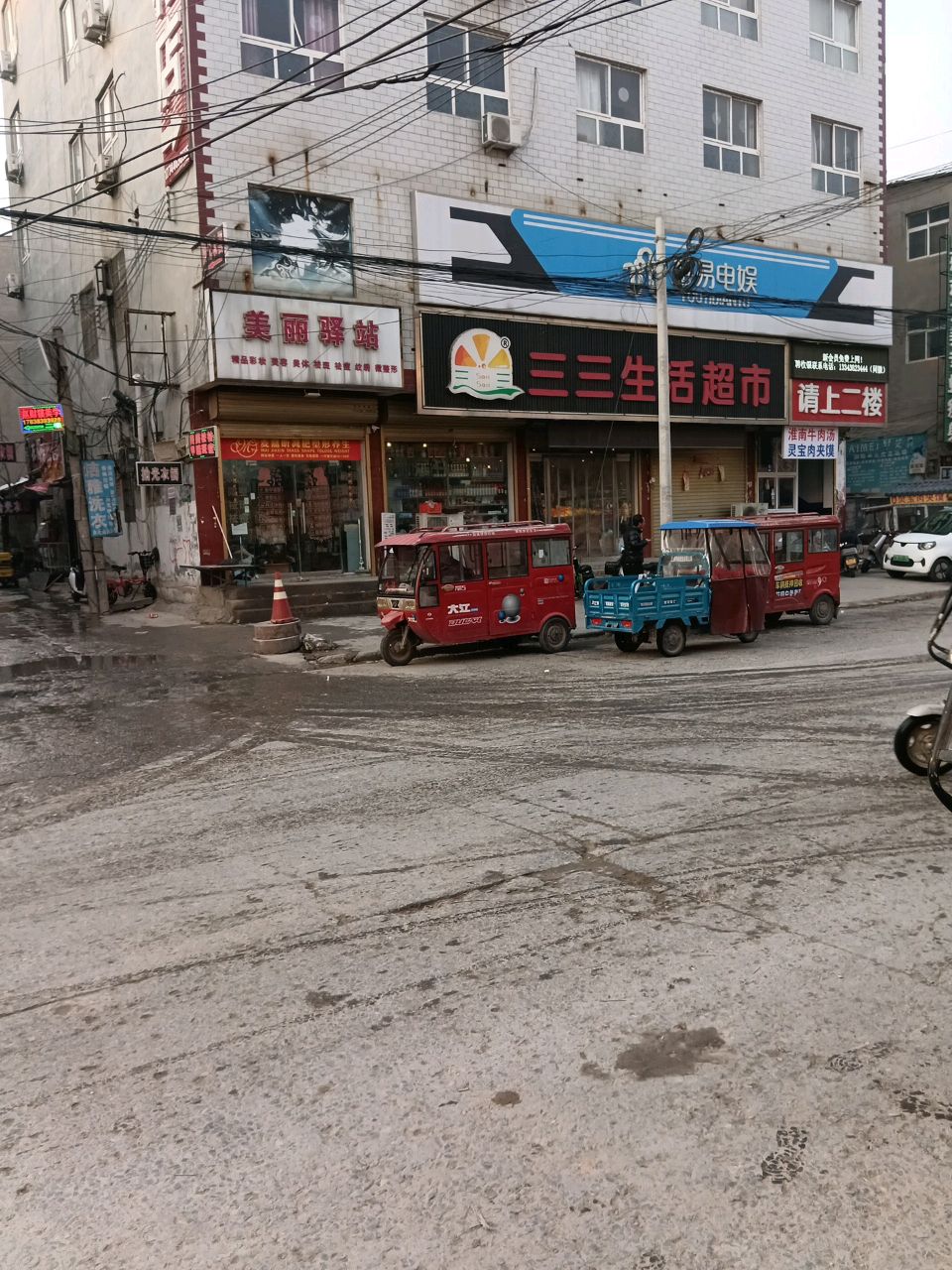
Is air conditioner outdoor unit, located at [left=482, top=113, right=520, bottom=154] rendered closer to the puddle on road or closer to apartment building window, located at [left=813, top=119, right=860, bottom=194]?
apartment building window, located at [left=813, top=119, right=860, bottom=194]

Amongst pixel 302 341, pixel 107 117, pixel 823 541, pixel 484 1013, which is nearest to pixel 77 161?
pixel 107 117

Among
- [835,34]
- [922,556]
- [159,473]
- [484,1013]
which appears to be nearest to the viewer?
[484,1013]

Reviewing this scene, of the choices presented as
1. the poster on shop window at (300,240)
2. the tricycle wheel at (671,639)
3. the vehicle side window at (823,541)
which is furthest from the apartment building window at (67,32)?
the tricycle wheel at (671,639)

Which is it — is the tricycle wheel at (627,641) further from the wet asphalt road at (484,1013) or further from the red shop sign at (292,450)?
the red shop sign at (292,450)

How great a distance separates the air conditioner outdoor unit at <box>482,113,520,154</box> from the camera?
67.2 ft

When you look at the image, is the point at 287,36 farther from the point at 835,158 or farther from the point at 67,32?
the point at 835,158

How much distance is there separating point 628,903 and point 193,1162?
7.88 feet

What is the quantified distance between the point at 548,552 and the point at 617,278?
1137 cm

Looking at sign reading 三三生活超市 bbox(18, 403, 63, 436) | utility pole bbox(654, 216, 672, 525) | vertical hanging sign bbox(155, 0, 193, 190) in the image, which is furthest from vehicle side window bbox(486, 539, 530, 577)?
sign reading 三三生活超市 bbox(18, 403, 63, 436)

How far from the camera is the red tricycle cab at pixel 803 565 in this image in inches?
624

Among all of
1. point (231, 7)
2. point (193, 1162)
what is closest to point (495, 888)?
point (193, 1162)

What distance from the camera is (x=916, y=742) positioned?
6.65 metres

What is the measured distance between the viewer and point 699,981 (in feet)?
12.4

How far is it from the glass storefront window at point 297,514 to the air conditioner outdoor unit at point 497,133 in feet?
25.2
